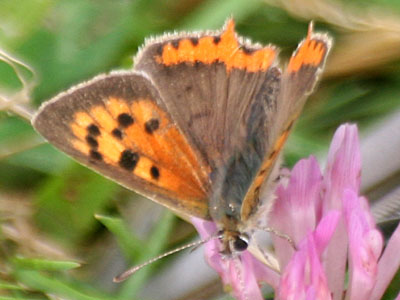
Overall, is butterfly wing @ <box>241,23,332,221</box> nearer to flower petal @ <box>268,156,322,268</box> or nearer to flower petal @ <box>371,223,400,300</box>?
flower petal @ <box>268,156,322,268</box>

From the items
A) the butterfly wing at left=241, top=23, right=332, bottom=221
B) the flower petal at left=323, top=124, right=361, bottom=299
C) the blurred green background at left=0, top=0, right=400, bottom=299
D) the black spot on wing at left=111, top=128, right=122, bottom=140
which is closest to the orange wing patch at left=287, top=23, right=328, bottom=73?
the butterfly wing at left=241, top=23, right=332, bottom=221

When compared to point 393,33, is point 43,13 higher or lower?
higher

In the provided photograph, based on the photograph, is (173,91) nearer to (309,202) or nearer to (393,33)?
(309,202)

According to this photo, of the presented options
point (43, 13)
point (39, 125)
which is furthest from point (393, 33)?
point (39, 125)

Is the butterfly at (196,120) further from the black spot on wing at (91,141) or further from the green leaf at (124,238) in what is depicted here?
the green leaf at (124,238)

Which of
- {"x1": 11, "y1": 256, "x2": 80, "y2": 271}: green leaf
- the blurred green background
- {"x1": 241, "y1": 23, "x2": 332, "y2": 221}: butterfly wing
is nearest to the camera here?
{"x1": 241, "y1": 23, "x2": 332, "y2": 221}: butterfly wing

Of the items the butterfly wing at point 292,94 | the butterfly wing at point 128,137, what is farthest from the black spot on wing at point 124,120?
the butterfly wing at point 292,94
